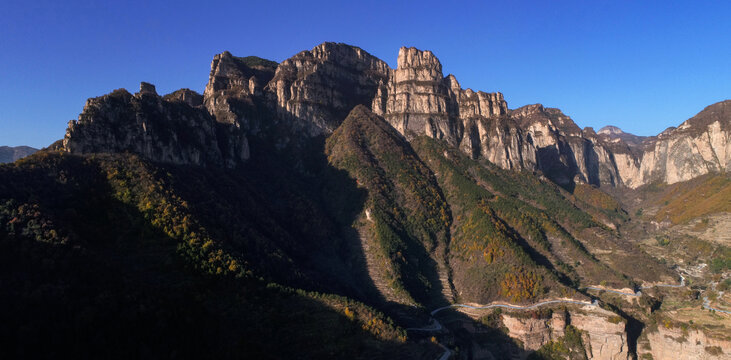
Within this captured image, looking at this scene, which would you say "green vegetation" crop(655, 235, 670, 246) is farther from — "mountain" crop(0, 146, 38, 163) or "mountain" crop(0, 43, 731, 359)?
"mountain" crop(0, 146, 38, 163)

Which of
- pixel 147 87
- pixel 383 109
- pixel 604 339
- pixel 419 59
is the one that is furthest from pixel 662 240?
pixel 147 87

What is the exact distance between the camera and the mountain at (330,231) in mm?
48250

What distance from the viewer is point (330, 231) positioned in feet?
354

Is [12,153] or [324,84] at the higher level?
[324,84]

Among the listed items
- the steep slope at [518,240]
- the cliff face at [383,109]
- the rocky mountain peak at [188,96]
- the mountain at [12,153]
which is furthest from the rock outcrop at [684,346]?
the mountain at [12,153]

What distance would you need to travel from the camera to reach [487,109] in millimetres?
163125

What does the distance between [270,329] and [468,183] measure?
307 feet

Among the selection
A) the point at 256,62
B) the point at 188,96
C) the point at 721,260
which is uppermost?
the point at 256,62

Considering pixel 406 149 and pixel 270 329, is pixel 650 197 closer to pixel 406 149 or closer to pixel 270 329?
pixel 406 149

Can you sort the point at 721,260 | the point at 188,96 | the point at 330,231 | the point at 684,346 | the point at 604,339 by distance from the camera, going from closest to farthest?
1. the point at 684,346
2. the point at 604,339
3. the point at 330,231
4. the point at 721,260
5. the point at 188,96

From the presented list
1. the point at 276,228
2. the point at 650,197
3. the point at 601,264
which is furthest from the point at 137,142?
the point at 650,197

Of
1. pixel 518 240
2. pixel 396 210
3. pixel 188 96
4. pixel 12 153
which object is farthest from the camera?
pixel 12 153

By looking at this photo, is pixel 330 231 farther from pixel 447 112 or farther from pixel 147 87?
pixel 447 112

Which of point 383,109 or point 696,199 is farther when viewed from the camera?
point 383,109
